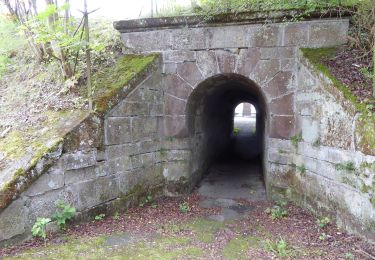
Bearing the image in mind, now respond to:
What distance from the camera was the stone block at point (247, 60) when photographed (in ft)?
18.1

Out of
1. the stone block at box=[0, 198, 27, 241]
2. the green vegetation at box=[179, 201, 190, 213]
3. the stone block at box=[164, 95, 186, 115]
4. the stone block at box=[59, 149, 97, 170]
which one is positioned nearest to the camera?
the stone block at box=[0, 198, 27, 241]

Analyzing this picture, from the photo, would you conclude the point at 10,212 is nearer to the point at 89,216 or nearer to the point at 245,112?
A: the point at 89,216

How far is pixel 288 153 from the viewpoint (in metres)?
5.48

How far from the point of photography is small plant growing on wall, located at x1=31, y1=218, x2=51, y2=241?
3.89 meters

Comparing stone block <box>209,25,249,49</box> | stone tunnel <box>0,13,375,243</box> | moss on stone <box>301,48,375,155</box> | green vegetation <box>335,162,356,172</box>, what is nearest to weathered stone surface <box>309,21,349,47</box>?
stone tunnel <box>0,13,375,243</box>

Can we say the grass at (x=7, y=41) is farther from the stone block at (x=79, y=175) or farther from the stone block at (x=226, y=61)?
the stone block at (x=226, y=61)

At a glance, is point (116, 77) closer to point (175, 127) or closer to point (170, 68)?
point (170, 68)

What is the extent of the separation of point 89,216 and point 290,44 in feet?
13.6

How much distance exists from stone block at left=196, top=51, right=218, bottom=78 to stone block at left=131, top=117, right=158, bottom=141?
1238 mm

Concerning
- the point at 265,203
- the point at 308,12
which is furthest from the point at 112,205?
the point at 308,12

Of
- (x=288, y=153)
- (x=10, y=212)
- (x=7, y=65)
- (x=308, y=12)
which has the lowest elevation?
(x=10, y=212)

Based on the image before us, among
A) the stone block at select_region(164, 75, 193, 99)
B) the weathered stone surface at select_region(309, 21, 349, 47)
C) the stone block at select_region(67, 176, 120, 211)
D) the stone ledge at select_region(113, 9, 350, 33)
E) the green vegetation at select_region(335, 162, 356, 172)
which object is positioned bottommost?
the stone block at select_region(67, 176, 120, 211)

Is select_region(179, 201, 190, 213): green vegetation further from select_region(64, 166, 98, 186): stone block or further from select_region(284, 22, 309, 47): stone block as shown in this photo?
select_region(284, 22, 309, 47): stone block

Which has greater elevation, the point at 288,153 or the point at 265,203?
the point at 288,153
